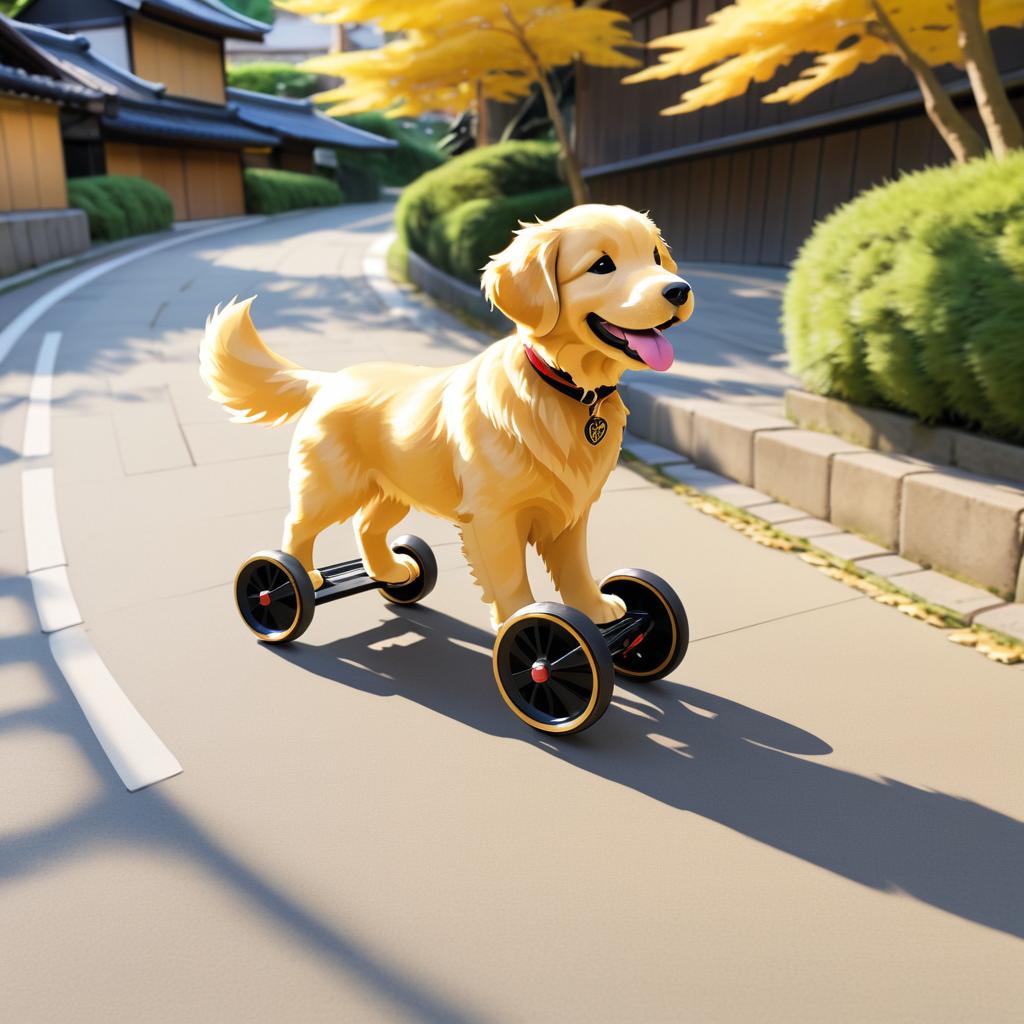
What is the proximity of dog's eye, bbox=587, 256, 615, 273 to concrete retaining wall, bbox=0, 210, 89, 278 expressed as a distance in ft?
58.4

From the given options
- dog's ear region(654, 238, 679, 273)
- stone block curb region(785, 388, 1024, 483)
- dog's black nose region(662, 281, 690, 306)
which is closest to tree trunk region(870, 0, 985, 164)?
stone block curb region(785, 388, 1024, 483)

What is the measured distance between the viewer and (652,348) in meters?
2.79

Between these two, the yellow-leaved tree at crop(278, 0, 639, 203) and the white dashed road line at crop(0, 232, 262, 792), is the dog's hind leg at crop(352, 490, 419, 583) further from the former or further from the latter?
the yellow-leaved tree at crop(278, 0, 639, 203)

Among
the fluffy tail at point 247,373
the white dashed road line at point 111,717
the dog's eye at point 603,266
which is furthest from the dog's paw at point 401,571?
the dog's eye at point 603,266

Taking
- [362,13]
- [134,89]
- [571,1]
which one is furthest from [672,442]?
[134,89]

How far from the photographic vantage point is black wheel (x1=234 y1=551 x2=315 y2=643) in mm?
3848

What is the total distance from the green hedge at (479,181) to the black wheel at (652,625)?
37.6ft

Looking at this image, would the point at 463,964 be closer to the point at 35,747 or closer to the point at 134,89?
the point at 35,747

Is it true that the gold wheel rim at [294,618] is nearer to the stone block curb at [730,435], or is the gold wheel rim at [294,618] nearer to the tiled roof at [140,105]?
the stone block curb at [730,435]

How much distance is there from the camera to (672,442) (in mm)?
7121

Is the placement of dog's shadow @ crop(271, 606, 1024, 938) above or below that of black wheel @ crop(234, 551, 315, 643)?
below

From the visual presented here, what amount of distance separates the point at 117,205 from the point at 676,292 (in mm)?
25418

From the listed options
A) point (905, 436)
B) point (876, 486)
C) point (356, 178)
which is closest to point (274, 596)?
point (876, 486)

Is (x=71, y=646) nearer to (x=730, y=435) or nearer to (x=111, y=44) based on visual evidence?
(x=730, y=435)
